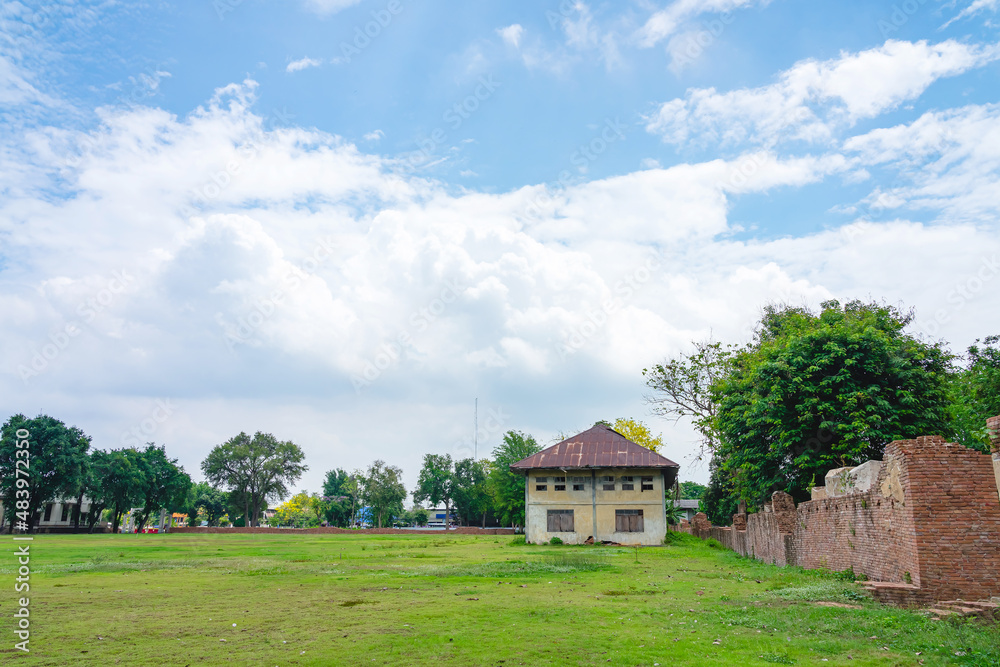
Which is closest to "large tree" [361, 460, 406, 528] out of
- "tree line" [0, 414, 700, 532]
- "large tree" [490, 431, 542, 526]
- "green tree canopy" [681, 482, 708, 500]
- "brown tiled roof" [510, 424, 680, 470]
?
"tree line" [0, 414, 700, 532]

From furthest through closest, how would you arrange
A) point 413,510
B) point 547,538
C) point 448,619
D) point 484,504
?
point 413,510 < point 484,504 < point 547,538 < point 448,619

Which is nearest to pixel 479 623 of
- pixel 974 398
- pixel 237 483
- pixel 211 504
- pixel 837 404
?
pixel 837 404

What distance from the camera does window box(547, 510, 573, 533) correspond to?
1377 inches

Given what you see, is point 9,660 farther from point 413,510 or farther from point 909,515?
point 413,510

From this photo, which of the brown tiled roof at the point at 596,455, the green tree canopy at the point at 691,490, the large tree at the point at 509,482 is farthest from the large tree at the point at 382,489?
the green tree canopy at the point at 691,490

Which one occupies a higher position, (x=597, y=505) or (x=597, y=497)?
(x=597, y=497)

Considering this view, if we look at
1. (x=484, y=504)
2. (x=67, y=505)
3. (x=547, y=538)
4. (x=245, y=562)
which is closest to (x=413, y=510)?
(x=484, y=504)

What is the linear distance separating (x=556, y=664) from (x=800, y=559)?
1274cm

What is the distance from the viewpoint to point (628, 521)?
3469cm

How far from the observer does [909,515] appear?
1040 centimetres

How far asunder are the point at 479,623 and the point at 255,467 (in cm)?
7169

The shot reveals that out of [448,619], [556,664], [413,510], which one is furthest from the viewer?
[413,510]

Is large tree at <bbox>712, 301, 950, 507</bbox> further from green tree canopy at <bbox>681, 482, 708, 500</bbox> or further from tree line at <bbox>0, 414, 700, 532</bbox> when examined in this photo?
green tree canopy at <bbox>681, 482, 708, 500</bbox>

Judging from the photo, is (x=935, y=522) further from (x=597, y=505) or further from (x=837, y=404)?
(x=597, y=505)
